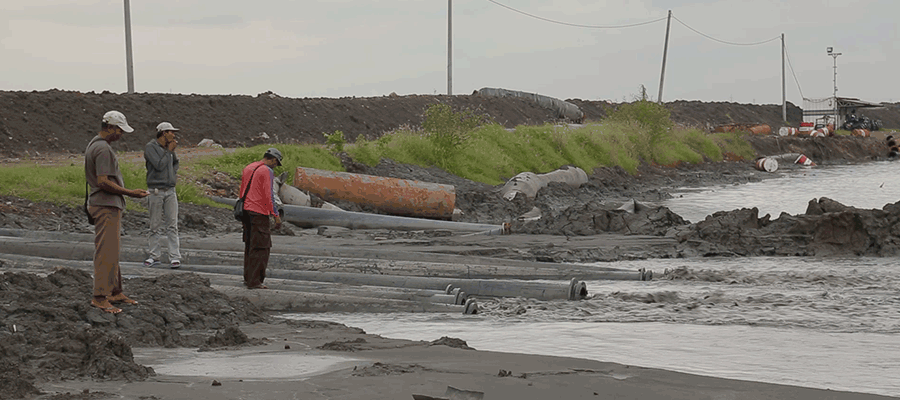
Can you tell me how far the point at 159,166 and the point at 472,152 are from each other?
1782 centimetres

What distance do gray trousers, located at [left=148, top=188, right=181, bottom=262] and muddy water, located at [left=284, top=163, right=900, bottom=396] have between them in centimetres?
291

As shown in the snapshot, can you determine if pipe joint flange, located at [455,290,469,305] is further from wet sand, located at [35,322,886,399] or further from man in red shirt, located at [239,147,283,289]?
wet sand, located at [35,322,886,399]

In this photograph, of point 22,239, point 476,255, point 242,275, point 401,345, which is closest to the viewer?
point 401,345

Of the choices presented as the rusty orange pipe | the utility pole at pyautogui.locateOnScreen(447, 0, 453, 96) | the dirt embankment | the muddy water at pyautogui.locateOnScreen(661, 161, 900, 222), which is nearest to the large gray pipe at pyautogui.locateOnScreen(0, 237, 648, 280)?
the rusty orange pipe

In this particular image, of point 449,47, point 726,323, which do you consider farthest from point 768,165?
point 726,323

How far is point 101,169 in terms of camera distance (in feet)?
24.8

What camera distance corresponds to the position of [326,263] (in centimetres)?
1139

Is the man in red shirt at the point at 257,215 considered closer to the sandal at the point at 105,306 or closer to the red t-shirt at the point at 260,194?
the red t-shirt at the point at 260,194

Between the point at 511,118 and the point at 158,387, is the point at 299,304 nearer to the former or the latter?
the point at 158,387

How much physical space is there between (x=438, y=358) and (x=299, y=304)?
317 cm

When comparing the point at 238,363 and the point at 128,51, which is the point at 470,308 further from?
the point at 128,51

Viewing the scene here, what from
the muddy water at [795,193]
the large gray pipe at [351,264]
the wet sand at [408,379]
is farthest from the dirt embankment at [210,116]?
the wet sand at [408,379]

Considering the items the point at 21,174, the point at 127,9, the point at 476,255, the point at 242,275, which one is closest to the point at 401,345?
the point at 242,275

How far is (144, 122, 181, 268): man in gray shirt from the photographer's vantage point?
1116 centimetres
